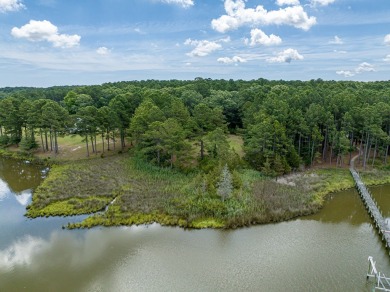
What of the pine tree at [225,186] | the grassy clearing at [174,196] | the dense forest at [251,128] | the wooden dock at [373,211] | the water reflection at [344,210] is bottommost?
the water reflection at [344,210]

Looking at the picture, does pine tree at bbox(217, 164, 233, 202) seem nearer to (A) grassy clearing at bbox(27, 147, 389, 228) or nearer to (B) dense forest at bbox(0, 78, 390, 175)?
(A) grassy clearing at bbox(27, 147, 389, 228)

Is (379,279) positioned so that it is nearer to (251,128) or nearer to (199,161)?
(199,161)

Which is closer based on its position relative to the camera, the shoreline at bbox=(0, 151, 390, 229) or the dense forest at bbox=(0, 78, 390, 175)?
the shoreline at bbox=(0, 151, 390, 229)

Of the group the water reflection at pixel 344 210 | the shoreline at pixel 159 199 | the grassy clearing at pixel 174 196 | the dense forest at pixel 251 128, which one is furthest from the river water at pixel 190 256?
the dense forest at pixel 251 128

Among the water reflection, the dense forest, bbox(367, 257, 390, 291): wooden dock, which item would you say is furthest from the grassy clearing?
bbox(367, 257, 390, 291): wooden dock

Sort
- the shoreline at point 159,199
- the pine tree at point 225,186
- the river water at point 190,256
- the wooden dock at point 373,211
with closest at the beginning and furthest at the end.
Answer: the river water at point 190,256 → the wooden dock at point 373,211 → the shoreline at point 159,199 → the pine tree at point 225,186

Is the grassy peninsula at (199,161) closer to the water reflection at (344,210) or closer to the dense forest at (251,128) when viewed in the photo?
the dense forest at (251,128)

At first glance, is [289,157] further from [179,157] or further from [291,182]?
[179,157]
